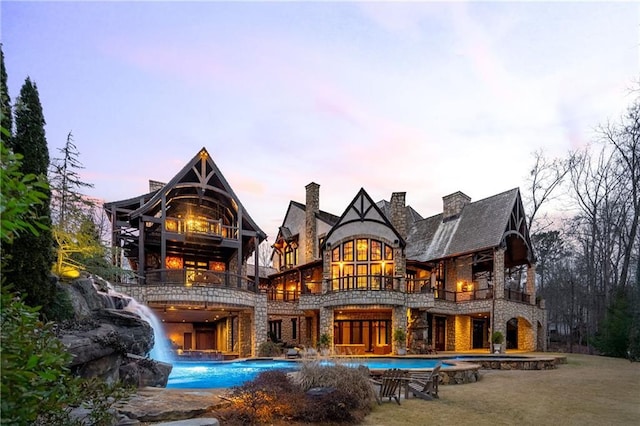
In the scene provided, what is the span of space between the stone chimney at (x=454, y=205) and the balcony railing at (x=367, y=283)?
862 cm

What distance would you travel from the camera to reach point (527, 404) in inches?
378

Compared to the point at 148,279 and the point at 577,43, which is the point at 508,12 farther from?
the point at 148,279

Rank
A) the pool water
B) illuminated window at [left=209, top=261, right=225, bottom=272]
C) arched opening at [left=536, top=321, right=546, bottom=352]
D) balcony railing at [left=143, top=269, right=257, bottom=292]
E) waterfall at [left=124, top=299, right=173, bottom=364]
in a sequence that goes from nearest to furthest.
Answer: the pool water
waterfall at [left=124, top=299, right=173, bottom=364]
balcony railing at [left=143, top=269, right=257, bottom=292]
illuminated window at [left=209, top=261, right=225, bottom=272]
arched opening at [left=536, top=321, right=546, bottom=352]

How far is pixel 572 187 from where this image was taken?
30531 millimetres

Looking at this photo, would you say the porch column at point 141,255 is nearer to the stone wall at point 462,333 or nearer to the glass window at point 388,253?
the glass window at point 388,253

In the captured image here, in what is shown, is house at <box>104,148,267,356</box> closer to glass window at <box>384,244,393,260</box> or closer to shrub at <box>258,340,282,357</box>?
shrub at <box>258,340,282,357</box>

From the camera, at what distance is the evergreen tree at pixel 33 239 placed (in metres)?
9.46

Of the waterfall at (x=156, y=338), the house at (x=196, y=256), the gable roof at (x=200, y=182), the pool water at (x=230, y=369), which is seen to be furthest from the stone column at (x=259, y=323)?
the waterfall at (x=156, y=338)

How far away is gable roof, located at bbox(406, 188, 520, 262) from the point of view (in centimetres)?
2636

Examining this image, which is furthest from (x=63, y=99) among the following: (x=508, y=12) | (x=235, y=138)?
(x=235, y=138)

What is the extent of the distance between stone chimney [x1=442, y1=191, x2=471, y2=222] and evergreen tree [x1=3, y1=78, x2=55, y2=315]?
85.3 ft

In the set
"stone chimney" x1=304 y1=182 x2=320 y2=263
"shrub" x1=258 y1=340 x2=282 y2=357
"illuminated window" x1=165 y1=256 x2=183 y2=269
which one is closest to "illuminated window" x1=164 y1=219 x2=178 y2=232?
"illuminated window" x1=165 y1=256 x2=183 y2=269

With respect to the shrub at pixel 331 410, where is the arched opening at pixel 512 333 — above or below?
below

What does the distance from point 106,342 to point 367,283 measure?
17.7 metres
